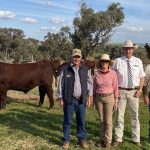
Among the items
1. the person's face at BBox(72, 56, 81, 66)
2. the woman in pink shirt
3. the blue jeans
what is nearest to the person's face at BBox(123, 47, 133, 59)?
the woman in pink shirt

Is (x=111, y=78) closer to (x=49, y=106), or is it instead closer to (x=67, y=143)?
(x=67, y=143)

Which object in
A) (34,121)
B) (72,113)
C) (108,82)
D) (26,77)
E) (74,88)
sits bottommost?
(34,121)

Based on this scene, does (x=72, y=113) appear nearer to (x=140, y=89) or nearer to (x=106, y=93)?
(x=106, y=93)

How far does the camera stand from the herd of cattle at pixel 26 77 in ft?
38.9

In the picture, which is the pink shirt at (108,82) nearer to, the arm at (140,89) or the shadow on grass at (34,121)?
the arm at (140,89)

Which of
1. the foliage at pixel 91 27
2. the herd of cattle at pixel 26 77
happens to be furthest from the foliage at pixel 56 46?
the herd of cattle at pixel 26 77

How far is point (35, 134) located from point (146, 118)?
385 cm

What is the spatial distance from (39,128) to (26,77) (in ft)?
11.4

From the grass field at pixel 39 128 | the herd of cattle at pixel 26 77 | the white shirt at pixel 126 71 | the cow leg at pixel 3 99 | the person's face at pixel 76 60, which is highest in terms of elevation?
the person's face at pixel 76 60

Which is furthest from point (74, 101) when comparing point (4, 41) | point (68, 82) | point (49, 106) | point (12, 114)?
point (4, 41)

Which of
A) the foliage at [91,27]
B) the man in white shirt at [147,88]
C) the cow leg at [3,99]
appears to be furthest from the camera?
the foliage at [91,27]

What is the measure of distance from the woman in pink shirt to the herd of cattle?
4669 mm

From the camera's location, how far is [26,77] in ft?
39.8

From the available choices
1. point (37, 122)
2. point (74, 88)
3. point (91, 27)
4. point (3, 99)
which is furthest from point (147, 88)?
point (91, 27)
